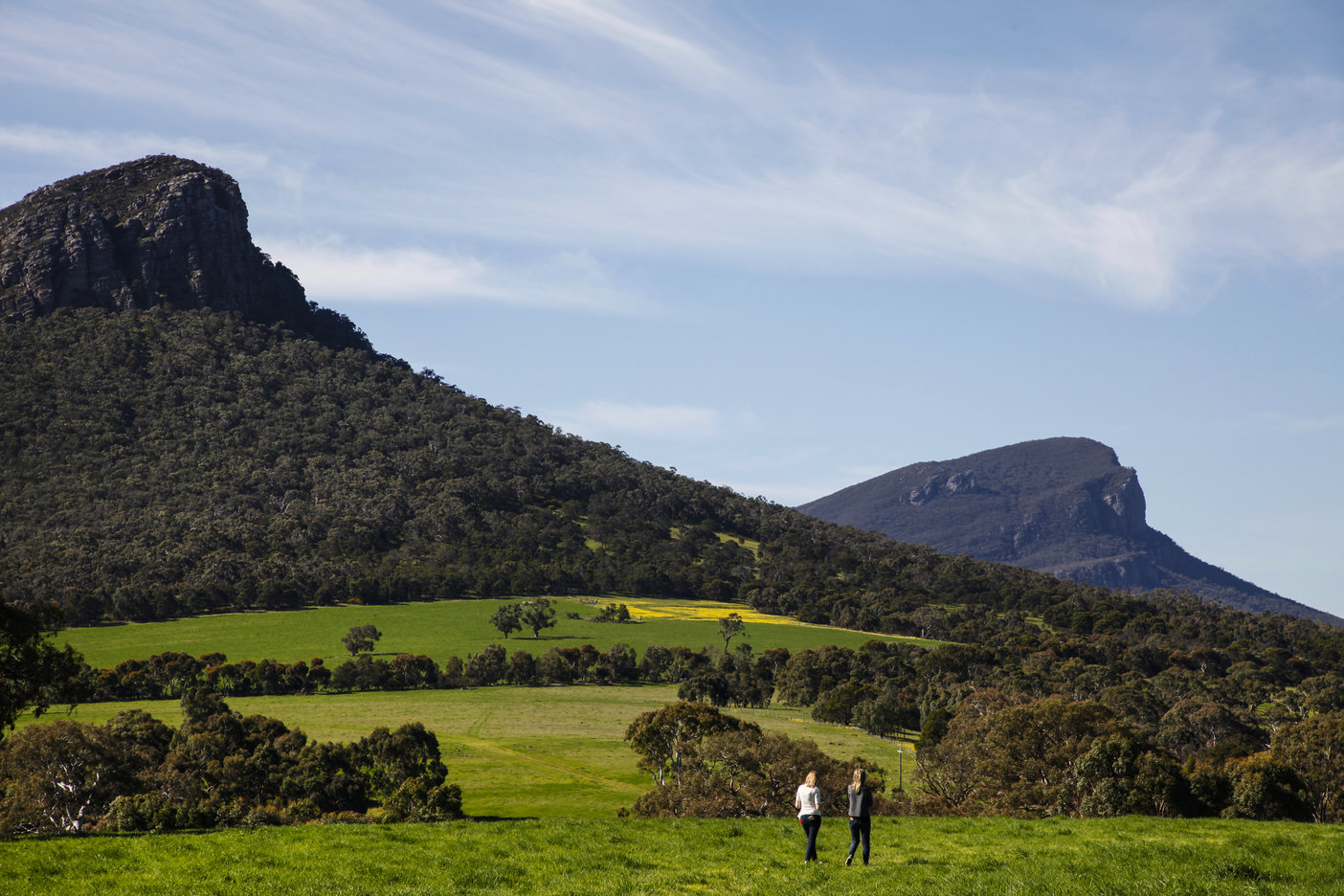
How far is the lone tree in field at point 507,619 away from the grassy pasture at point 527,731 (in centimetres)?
2630

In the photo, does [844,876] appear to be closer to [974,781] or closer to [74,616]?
[974,781]

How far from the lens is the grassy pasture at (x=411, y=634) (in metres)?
143

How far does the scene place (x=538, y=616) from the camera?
6644 inches

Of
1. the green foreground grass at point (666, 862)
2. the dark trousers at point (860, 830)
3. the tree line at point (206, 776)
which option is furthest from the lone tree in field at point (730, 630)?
the dark trousers at point (860, 830)

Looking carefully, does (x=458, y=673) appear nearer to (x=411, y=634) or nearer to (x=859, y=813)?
(x=411, y=634)

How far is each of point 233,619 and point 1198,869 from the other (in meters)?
169

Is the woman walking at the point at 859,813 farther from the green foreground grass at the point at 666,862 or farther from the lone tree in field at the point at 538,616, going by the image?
the lone tree in field at the point at 538,616

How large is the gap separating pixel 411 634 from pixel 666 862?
476 ft

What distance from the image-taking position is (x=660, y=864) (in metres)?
19.8

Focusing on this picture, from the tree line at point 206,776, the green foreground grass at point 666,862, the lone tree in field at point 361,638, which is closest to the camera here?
the green foreground grass at point 666,862

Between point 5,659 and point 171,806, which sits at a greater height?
point 5,659

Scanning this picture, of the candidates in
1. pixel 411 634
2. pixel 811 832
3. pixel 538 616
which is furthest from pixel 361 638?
pixel 811 832

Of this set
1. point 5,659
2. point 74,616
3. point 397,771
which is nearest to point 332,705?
point 397,771

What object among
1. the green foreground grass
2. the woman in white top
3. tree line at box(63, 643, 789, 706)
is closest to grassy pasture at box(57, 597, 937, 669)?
tree line at box(63, 643, 789, 706)
